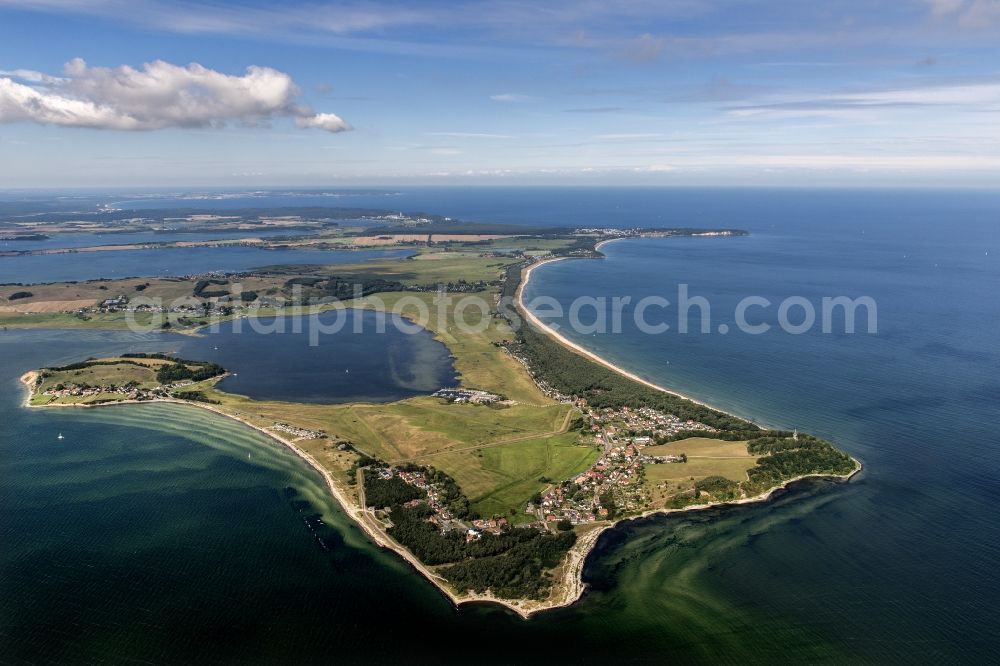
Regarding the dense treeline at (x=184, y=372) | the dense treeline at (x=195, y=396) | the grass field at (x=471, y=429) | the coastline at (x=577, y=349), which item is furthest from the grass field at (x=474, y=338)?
the dense treeline at (x=184, y=372)

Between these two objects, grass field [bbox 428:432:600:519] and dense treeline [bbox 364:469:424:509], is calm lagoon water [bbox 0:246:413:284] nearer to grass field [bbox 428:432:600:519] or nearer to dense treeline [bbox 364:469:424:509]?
grass field [bbox 428:432:600:519]

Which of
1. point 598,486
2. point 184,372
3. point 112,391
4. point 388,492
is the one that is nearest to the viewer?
point 388,492

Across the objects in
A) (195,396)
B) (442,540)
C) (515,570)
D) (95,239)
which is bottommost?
(515,570)

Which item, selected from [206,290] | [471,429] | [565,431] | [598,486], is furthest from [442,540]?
[206,290]

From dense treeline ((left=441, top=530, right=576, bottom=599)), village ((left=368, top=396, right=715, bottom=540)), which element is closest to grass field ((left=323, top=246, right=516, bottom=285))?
village ((left=368, top=396, right=715, bottom=540))

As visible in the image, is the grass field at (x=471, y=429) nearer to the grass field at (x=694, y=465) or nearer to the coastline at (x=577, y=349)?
the grass field at (x=694, y=465)

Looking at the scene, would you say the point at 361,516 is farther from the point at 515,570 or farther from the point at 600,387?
the point at 600,387

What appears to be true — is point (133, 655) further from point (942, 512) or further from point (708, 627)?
point (942, 512)
